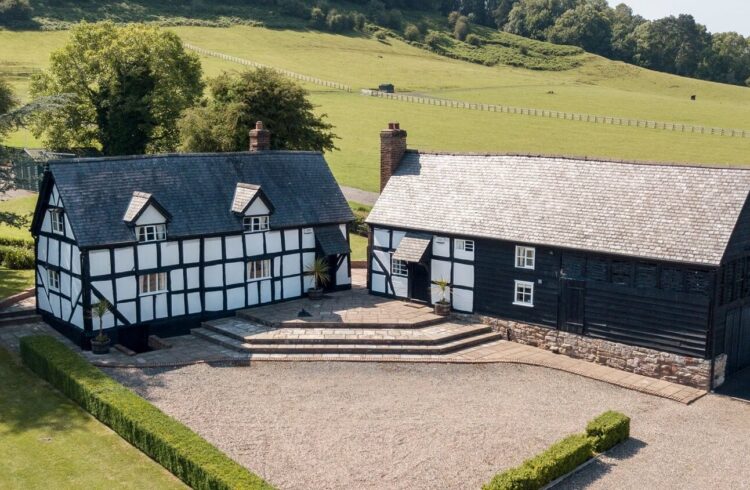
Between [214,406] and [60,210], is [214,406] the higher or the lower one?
the lower one

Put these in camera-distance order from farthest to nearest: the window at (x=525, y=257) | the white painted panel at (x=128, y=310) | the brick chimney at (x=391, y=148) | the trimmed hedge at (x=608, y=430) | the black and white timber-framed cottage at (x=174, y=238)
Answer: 1. the brick chimney at (x=391, y=148)
2. the window at (x=525, y=257)
3. the white painted panel at (x=128, y=310)
4. the black and white timber-framed cottage at (x=174, y=238)
5. the trimmed hedge at (x=608, y=430)

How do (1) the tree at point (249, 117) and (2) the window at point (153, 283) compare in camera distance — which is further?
(1) the tree at point (249, 117)

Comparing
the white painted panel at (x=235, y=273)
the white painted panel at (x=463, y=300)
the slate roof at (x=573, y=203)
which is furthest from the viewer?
the white painted panel at (x=235, y=273)

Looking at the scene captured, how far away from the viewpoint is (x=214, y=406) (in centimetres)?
2364

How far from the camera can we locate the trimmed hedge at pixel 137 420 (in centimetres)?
1816

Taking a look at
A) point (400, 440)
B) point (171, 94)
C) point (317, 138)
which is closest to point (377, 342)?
point (400, 440)

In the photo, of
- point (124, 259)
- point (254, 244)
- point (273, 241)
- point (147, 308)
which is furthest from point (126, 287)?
point (273, 241)

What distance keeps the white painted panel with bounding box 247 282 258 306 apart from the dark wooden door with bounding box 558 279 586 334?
12.8 meters

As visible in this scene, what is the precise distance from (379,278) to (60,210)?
13836 millimetres

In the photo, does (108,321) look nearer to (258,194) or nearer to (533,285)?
(258,194)

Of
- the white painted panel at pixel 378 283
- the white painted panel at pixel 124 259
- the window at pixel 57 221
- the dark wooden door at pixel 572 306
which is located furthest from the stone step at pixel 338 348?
the window at pixel 57 221

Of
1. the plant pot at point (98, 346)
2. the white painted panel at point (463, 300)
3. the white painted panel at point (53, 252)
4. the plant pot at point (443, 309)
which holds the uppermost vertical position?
the white painted panel at point (53, 252)

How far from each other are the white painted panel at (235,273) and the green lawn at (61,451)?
8.89 m

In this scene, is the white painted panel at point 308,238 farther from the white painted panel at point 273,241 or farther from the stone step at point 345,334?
the stone step at point 345,334
